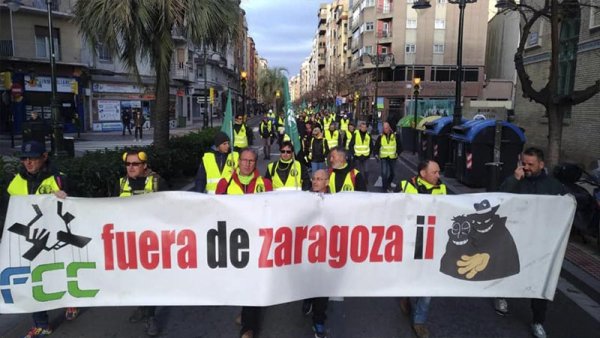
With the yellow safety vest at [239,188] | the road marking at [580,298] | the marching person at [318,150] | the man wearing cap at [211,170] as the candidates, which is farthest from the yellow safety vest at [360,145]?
the yellow safety vest at [239,188]

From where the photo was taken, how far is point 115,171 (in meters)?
7.45

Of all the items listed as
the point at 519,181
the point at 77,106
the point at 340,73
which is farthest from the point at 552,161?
the point at 340,73

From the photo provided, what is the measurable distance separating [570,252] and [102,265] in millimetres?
6054

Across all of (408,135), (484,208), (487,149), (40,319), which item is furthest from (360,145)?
(408,135)

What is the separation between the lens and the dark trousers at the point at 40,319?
406cm

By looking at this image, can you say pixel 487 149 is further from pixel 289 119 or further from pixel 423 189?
pixel 423 189

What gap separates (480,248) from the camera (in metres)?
4.11

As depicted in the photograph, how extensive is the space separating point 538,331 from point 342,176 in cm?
252

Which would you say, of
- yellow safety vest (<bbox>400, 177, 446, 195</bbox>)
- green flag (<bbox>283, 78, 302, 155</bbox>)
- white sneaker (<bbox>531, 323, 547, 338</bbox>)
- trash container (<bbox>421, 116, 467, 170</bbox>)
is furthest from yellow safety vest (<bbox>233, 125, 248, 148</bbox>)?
white sneaker (<bbox>531, 323, 547, 338</bbox>)

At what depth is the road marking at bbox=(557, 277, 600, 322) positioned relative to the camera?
4.80 metres

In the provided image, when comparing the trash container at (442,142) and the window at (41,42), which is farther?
the window at (41,42)

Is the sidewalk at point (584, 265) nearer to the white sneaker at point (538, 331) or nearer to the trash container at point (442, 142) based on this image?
the white sneaker at point (538, 331)

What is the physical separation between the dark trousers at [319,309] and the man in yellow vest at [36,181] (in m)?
2.42

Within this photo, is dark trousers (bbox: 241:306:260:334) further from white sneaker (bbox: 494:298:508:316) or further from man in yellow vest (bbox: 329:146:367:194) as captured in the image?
white sneaker (bbox: 494:298:508:316)
